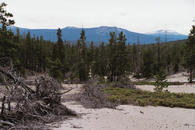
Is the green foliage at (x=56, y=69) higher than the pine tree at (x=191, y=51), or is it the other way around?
the pine tree at (x=191, y=51)

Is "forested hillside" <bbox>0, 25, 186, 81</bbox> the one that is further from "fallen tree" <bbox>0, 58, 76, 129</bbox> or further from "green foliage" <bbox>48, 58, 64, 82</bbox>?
"fallen tree" <bbox>0, 58, 76, 129</bbox>

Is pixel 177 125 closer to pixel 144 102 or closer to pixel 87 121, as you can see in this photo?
pixel 87 121

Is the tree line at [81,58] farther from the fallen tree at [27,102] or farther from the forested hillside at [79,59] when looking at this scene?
the fallen tree at [27,102]

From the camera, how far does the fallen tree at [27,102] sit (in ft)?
24.6

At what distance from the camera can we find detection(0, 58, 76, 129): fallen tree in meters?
7.51

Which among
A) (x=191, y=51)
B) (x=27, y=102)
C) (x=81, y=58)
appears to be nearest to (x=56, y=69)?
(x=81, y=58)

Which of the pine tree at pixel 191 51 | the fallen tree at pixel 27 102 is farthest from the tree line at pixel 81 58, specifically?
the fallen tree at pixel 27 102

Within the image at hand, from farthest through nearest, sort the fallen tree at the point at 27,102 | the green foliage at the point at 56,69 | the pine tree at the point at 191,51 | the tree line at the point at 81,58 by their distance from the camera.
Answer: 1. the pine tree at the point at 191,51
2. the green foliage at the point at 56,69
3. the tree line at the point at 81,58
4. the fallen tree at the point at 27,102

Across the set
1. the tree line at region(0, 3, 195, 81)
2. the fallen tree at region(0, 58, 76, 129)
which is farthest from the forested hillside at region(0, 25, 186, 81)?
the fallen tree at region(0, 58, 76, 129)

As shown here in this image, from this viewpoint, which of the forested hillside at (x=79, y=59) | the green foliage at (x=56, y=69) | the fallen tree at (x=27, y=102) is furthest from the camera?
the green foliage at (x=56, y=69)

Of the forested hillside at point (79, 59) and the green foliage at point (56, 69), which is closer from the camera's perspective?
the forested hillside at point (79, 59)

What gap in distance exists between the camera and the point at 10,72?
334 inches

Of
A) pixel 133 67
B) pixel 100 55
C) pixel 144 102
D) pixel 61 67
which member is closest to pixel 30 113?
pixel 144 102

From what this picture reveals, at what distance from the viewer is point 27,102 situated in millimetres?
7914
